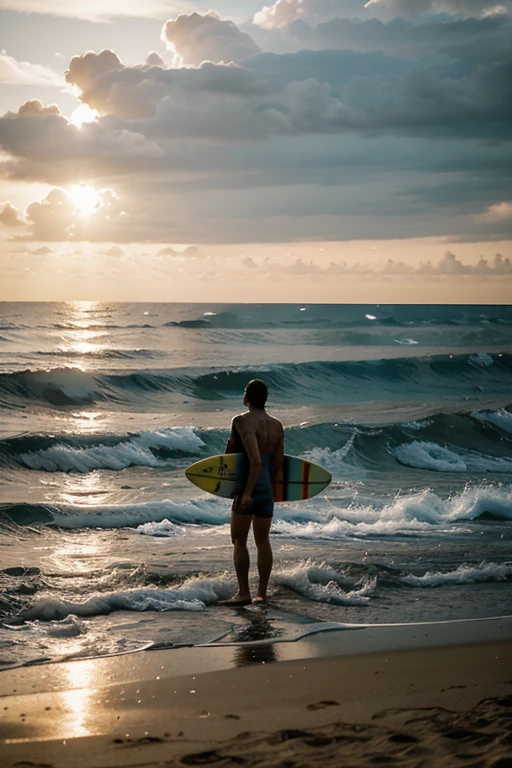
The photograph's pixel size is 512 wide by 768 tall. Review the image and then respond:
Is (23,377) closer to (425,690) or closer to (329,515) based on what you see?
(329,515)

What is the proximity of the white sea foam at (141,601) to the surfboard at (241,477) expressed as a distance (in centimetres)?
76

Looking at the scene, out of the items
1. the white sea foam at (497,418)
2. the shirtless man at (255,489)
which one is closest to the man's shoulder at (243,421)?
the shirtless man at (255,489)

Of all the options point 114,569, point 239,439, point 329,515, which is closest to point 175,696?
point 239,439

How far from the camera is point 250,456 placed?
256 inches

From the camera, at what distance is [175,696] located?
14.8 ft

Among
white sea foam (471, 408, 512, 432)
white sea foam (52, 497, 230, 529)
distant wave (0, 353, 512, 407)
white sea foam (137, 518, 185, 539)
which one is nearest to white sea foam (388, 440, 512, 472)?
white sea foam (471, 408, 512, 432)

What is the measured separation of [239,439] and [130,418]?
A: 16.6 meters

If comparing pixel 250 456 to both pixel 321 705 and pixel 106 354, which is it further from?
pixel 106 354

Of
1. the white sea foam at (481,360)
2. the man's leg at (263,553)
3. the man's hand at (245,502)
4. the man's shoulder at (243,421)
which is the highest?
the white sea foam at (481,360)

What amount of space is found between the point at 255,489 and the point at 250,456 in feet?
0.98

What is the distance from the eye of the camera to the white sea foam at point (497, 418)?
22.2 m

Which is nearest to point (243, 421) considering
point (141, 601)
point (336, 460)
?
point (141, 601)

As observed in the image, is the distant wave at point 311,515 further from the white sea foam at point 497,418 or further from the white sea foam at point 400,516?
the white sea foam at point 497,418

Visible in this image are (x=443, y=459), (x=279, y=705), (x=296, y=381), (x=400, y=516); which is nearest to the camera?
(x=279, y=705)
